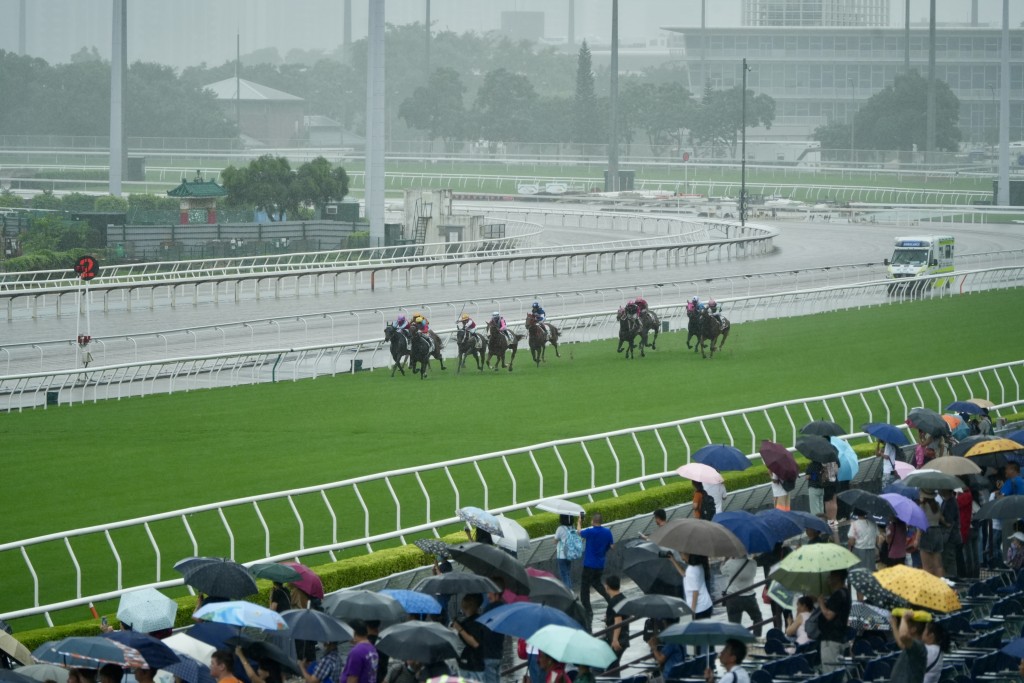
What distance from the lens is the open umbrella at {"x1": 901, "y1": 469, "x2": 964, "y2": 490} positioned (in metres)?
12.2

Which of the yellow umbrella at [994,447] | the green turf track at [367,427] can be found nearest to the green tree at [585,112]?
the green turf track at [367,427]

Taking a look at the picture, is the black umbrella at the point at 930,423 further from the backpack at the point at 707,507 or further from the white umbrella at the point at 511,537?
the white umbrella at the point at 511,537

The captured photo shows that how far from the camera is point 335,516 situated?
46.4ft

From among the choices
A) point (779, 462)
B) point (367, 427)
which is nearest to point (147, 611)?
point (779, 462)

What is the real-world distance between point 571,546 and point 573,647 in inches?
147

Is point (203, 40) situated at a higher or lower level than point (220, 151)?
higher

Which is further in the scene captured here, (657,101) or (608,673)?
(657,101)

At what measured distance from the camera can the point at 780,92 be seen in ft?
387

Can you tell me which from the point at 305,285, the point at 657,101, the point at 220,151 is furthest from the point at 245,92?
the point at 305,285

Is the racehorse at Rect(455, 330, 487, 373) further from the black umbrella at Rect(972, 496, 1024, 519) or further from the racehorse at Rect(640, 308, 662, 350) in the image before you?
the black umbrella at Rect(972, 496, 1024, 519)

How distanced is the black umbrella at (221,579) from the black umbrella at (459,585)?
3.48 feet

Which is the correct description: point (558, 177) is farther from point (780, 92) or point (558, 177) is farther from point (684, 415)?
point (684, 415)

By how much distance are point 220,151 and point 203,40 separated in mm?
89176

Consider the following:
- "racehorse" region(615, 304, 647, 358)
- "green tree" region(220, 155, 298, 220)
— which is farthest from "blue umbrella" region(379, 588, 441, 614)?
"green tree" region(220, 155, 298, 220)
